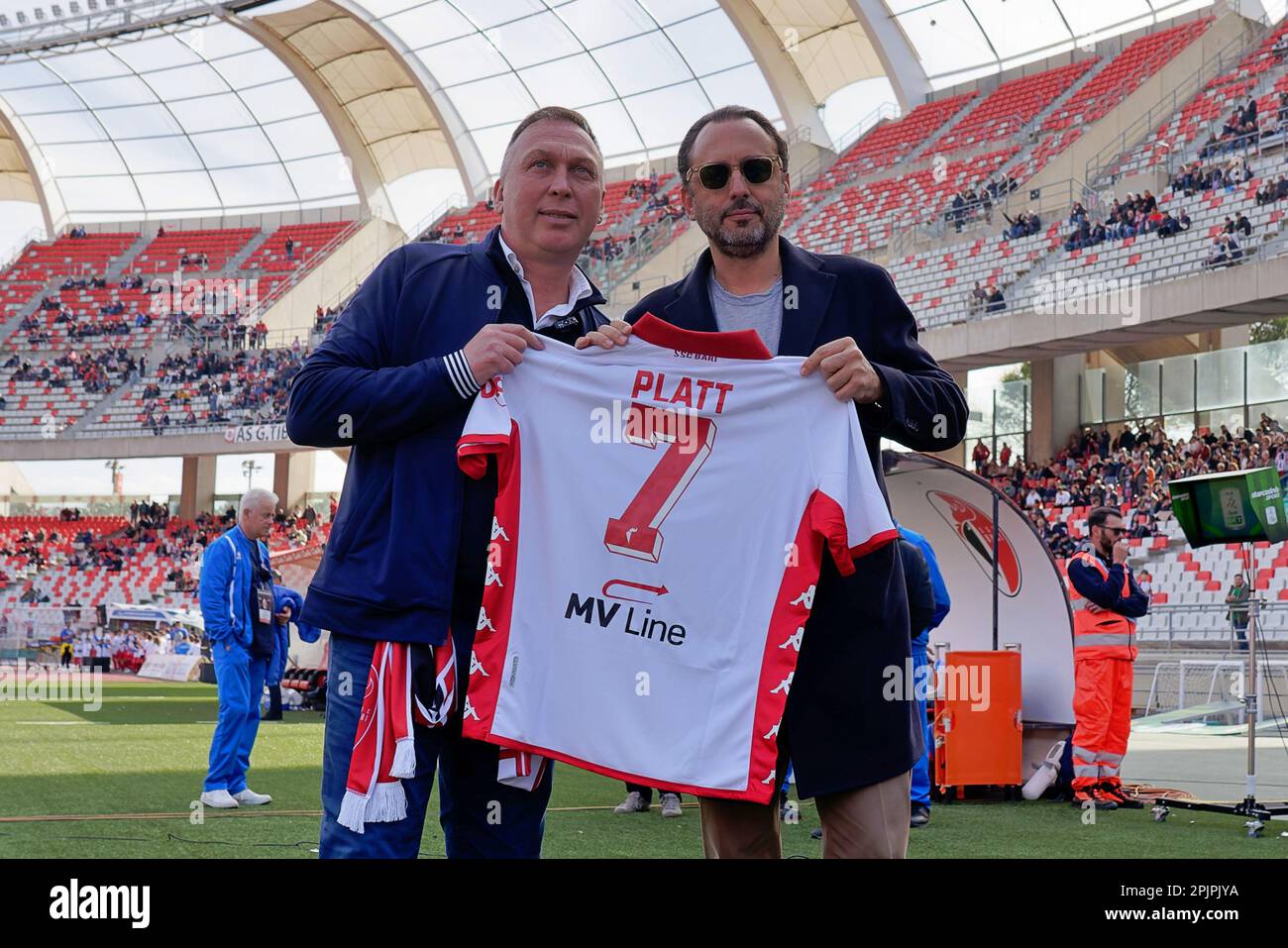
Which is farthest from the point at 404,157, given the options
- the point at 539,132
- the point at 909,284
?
the point at 539,132

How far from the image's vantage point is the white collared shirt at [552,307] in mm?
3189

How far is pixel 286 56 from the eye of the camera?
1517 inches

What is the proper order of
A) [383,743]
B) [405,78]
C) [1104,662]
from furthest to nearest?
1. [405,78]
2. [1104,662]
3. [383,743]

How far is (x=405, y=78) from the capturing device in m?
39.2

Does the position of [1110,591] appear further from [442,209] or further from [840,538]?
[442,209]

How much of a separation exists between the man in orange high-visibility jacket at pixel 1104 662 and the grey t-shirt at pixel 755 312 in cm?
635

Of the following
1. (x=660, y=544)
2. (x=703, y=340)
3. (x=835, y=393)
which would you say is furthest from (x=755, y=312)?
(x=660, y=544)

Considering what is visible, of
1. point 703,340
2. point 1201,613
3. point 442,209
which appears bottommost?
point 1201,613

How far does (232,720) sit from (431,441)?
5.63 meters

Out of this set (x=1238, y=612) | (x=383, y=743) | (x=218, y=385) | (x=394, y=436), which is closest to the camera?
(x=383, y=743)

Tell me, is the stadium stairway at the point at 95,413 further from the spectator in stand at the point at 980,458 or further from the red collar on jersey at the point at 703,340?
the red collar on jersey at the point at 703,340

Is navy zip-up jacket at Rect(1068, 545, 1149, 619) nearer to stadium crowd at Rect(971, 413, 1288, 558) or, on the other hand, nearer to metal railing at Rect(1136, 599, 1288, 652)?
metal railing at Rect(1136, 599, 1288, 652)

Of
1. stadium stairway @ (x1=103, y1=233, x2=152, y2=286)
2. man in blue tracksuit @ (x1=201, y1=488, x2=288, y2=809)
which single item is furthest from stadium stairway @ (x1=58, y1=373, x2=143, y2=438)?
man in blue tracksuit @ (x1=201, y1=488, x2=288, y2=809)
